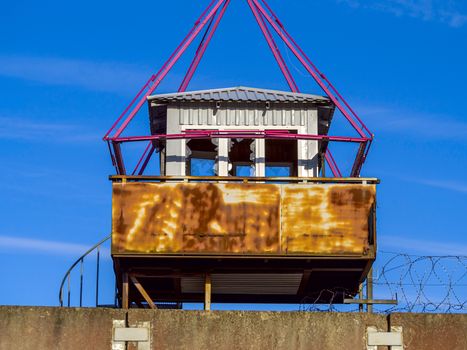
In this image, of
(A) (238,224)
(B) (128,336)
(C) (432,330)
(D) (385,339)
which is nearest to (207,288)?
(A) (238,224)

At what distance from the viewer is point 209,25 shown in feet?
114

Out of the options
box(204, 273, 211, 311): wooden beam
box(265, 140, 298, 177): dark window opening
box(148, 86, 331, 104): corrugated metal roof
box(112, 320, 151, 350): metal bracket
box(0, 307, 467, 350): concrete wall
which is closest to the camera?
box(0, 307, 467, 350): concrete wall

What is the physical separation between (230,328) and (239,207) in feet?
11.1

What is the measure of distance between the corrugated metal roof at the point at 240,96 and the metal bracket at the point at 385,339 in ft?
22.6

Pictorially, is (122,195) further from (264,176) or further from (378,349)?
(378,349)

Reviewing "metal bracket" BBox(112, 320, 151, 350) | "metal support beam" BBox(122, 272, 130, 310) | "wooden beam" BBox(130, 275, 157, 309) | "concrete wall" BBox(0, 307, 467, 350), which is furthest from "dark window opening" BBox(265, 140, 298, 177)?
"metal bracket" BBox(112, 320, 151, 350)

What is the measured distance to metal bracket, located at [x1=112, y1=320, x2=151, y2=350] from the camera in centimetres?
2755

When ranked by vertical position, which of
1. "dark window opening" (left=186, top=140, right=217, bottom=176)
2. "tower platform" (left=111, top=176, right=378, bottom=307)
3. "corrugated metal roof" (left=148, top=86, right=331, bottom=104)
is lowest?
"tower platform" (left=111, top=176, right=378, bottom=307)

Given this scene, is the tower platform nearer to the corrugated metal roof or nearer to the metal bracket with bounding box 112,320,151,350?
the metal bracket with bounding box 112,320,151,350

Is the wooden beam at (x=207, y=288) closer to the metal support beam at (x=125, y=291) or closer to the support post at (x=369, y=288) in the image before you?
the metal support beam at (x=125, y=291)

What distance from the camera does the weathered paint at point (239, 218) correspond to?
29.7 metres

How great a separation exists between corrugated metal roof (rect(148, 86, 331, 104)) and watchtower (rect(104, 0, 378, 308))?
25 millimetres

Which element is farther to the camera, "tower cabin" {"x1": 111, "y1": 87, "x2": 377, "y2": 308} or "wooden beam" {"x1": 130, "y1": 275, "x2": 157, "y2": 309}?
"wooden beam" {"x1": 130, "y1": 275, "x2": 157, "y2": 309}

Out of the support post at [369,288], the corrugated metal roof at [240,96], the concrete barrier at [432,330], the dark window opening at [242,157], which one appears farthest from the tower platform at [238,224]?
the corrugated metal roof at [240,96]
